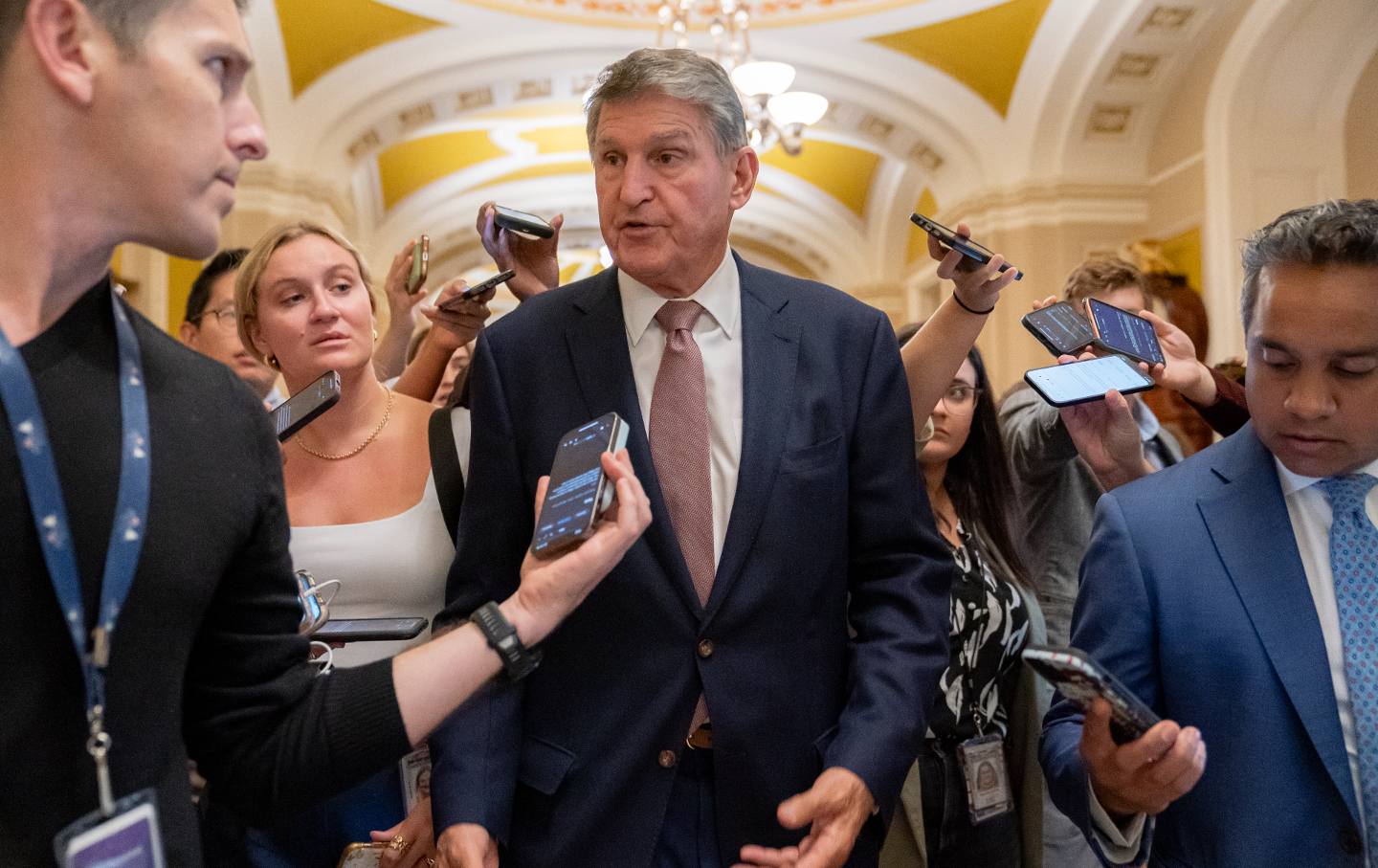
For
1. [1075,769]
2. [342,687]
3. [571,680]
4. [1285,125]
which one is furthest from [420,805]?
[1285,125]

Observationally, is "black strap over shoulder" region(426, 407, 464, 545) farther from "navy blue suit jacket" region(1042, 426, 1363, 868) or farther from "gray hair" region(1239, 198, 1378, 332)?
"gray hair" region(1239, 198, 1378, 332)

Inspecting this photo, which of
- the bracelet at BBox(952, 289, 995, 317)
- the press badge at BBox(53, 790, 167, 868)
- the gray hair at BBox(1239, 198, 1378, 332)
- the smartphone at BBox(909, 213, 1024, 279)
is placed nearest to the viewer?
the press badge at BBox(53, 790, 167, 868)

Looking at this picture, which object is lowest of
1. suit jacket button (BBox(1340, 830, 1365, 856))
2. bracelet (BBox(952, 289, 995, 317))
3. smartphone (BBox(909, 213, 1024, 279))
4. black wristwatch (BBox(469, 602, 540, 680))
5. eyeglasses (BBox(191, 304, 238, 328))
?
suit jacket button (BBox(1340, 830, 1365, 856))

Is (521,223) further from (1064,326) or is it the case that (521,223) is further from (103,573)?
(103,573)

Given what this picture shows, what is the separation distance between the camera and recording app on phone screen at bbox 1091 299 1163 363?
2217 mm

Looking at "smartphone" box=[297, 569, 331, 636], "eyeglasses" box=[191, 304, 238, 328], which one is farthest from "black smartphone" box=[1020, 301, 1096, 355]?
"eyeglasses" box=[191, 304, 238, 328]

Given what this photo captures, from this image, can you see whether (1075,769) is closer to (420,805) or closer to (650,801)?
(650,801)

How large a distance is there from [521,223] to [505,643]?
1275 millimetres

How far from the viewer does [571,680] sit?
1.73 metres

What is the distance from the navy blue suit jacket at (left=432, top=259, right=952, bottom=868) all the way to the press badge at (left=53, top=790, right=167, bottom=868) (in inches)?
22.8

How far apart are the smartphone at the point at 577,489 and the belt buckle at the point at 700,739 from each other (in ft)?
1.50

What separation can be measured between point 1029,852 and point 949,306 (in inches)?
47.6

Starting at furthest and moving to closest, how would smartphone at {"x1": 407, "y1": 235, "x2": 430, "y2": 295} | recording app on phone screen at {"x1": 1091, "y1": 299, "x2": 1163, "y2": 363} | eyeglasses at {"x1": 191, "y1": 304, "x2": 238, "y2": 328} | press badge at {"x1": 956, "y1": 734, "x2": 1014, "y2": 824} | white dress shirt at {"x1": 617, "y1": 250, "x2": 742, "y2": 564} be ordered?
1. eyeglasses at {"x1": 191, "y1": 304, "x2": 238, "y2": 328}
2. smartphone at {"x1": 407, "y1": 235, "x2": 430, "y2": 295}
3. press badge at {"x1": 956, "y1": 734, "x2": 1014, "y2": 824}
4. recording app on phone screen at {"x1": 1091, "y1": 299, "x2": 1163, "y2": 363}
5. white dress shirt at {"x1": 617, "y1": 250, "x2": 742, "y2": 564}

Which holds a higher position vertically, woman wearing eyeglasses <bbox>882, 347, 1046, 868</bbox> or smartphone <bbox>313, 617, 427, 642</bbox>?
smartphone <bbox>313, 617, 427, 642</bbox>
